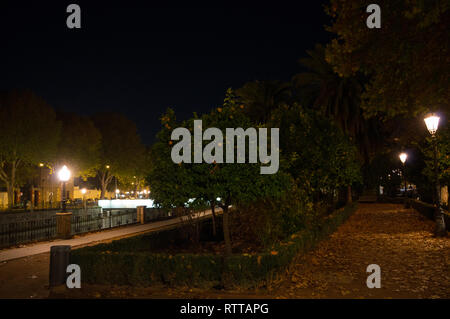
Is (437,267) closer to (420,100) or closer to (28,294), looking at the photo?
(420,100)

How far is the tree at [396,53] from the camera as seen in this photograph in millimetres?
10625

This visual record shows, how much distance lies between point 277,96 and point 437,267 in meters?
30.3

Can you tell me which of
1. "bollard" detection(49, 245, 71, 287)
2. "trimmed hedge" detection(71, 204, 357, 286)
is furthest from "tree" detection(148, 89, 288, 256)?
"bollard" detection(49, 245, 71, 287)

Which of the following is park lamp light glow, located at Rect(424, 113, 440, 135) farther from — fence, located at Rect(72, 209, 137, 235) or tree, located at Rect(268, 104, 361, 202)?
fence, located at Rect(72, 209, 137, 235)

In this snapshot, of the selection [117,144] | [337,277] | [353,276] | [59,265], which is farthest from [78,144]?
[353,276]

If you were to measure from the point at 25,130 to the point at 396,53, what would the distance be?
38615 millimetres

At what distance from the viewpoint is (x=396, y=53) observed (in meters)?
11.1

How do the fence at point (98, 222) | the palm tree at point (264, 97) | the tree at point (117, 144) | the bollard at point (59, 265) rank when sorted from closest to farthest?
1. the bollard at point (59, 265)
2. the fence at point (98, 222)
3. the palm tree at point (264, 97)
4. the tree at point (117, 144)

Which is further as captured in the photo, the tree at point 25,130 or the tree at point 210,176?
the tree at point 25,130

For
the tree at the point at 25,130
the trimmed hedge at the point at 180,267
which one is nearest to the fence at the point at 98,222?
the trimmed hedge at the point at 180,267

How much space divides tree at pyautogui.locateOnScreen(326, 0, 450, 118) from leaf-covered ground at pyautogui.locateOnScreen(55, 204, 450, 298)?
456 centimetres

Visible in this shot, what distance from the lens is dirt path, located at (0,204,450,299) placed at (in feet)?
23.7

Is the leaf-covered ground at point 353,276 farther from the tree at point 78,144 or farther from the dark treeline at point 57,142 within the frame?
the tree at point 78,144

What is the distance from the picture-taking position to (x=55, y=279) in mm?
7785
